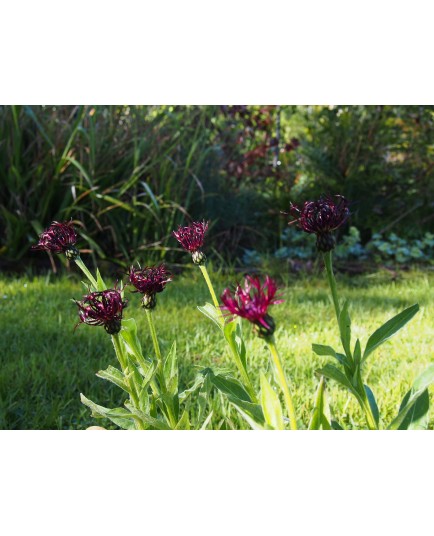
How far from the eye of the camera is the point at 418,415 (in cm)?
119

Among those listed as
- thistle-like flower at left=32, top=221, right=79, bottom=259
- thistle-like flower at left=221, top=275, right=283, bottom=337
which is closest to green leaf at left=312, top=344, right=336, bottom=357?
thistle-like flower at left=221, top=275, right=283, bottom=337

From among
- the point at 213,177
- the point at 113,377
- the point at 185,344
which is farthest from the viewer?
the point at 213,177

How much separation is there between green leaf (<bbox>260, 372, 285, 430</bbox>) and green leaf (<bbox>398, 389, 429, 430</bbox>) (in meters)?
0.26

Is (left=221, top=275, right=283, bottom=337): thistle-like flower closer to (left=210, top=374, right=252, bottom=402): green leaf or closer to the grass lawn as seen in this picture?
(left=210, top=374, right=252, bottom=402): green leaf

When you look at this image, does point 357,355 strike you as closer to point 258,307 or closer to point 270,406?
point 270,406

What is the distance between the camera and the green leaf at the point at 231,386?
1226 millimetres

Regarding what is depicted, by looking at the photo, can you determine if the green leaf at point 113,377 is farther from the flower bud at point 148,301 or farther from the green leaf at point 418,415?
the green leaf at point 418,415

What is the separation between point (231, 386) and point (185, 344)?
4.38 ft

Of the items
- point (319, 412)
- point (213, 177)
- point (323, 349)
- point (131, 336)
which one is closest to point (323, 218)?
point (323, 349)

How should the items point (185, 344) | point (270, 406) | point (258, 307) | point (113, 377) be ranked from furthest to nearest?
point (185, 344), point (113, 377), point (270, 406), point (258, 307)

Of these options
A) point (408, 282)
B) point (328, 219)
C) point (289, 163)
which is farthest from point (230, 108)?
point (328, 219)

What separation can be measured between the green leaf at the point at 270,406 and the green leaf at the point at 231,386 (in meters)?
0.13

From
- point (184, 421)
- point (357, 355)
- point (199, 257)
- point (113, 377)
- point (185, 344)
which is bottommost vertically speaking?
point (185, 344)
